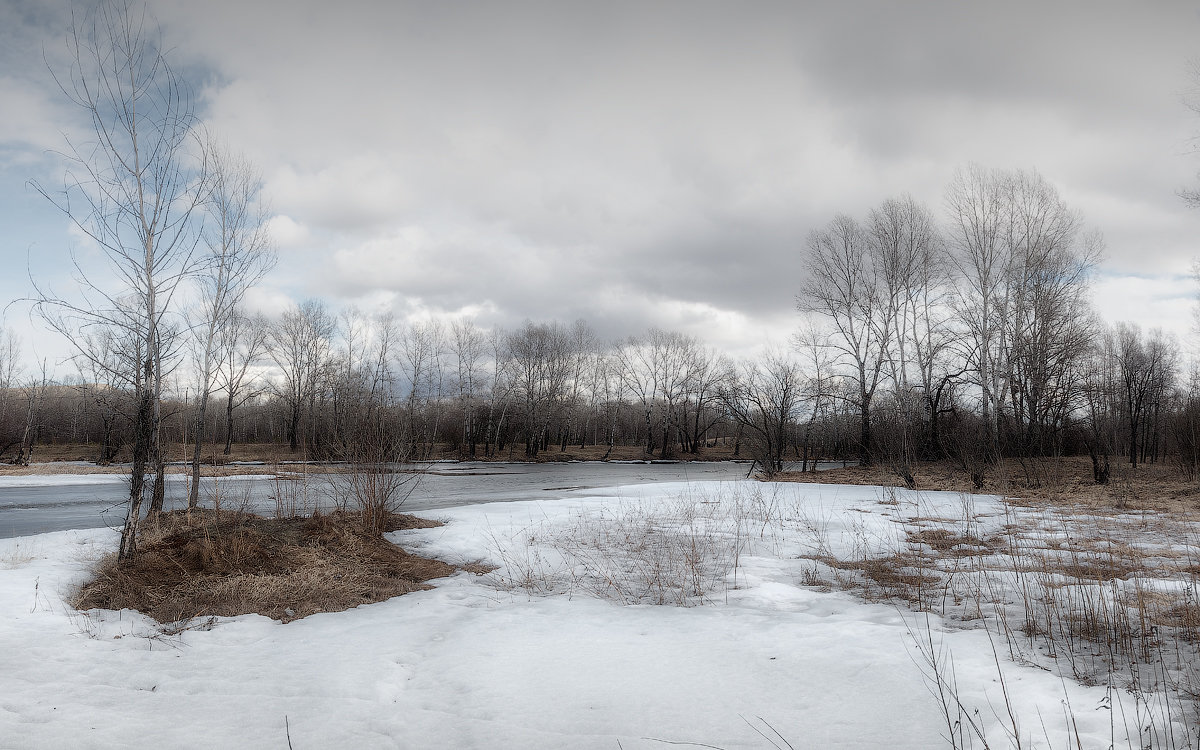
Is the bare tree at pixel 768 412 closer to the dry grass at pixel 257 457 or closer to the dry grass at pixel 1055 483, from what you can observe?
the dry grass at pixel 1055 483

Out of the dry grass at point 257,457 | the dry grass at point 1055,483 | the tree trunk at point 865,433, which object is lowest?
the dry grass at point 257,457

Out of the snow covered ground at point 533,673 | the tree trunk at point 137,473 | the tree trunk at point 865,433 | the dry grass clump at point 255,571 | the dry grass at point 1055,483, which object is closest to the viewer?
the snow covered ground at point 533,673

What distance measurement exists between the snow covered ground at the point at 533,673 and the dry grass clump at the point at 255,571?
0.32 m

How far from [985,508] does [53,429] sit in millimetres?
85340

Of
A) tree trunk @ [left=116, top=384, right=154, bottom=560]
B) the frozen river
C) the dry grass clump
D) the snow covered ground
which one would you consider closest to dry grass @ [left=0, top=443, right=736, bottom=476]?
the frozen river

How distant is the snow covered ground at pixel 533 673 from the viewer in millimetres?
3145

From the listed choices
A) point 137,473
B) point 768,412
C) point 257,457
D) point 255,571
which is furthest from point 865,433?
point 257,457

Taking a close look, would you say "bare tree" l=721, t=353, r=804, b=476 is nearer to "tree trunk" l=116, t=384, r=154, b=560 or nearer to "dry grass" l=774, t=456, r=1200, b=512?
"dry grass" l=774, t=456, r=1200, b=512

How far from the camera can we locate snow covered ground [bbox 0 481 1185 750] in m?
→ 3.14

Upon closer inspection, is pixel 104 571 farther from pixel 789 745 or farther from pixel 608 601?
pixel 789 745

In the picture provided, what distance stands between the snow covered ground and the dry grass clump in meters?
0.32

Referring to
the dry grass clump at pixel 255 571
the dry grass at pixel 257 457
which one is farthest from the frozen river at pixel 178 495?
the dry grass at pixel 257 457

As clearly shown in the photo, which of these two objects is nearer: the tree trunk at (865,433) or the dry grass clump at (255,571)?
the dry grass clump at (255,571)

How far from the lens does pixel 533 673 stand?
4004 millimetres
